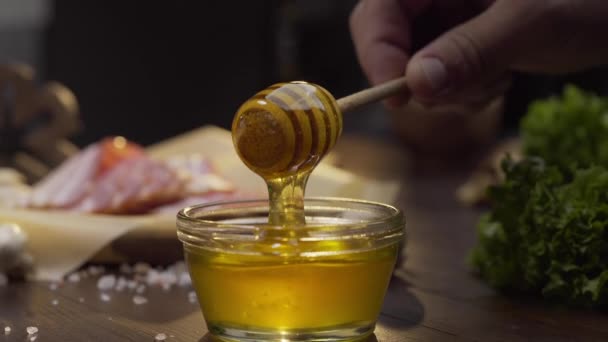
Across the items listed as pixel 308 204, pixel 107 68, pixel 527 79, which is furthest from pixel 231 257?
pixel 107 68

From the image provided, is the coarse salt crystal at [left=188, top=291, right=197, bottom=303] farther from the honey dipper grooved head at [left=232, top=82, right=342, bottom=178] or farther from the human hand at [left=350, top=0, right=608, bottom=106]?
the human hand at [left=350, top=0, right=608, bottom=106]

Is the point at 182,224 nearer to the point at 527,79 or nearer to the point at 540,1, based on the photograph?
the point at 540,1

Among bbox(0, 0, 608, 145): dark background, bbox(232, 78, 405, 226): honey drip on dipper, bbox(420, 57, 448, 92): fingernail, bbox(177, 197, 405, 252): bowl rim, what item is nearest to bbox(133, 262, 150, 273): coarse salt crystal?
bbox(177, 197, 405, 252): bowl rim

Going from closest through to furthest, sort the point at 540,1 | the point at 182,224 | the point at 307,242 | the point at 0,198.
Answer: the point at 307,242 < the point at 182,224 < the point at 540,1 < the point at 0,198

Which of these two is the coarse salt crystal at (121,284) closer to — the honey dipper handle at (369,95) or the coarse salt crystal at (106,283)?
the coarse salt crystal at (106,283)

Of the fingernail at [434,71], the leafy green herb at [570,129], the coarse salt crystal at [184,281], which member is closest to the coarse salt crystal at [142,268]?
the coarse salt crystal at [184,281]

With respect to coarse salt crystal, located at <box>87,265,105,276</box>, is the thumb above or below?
above

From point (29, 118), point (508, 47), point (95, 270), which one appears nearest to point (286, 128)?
point (508, 47)
